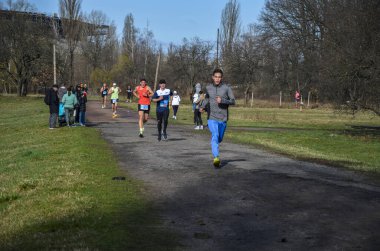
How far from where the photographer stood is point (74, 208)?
22.5 feet

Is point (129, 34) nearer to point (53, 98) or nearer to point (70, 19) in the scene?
point (70, 19)

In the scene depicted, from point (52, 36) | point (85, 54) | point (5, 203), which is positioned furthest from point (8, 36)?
point (5, 203)

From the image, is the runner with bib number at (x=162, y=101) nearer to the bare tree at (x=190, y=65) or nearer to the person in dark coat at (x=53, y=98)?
the person in dark coat at (x=53, y=98)

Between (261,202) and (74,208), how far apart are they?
2.58 meters

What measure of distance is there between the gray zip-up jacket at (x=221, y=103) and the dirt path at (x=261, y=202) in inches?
42.8

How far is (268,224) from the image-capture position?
6.09m

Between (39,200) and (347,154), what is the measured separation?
38.5 feet

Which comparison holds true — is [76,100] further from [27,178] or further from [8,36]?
[8,36]

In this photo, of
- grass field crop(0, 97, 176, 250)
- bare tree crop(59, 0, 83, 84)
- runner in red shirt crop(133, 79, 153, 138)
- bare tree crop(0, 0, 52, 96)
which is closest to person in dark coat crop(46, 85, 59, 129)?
runner in red shirt crop(133, 79, 153, 138)

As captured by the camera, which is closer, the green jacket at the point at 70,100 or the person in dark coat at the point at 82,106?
the green jacket at the point at 70,100

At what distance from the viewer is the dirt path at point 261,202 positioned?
5.48 meters

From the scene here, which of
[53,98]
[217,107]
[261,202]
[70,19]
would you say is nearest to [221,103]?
[217,107]

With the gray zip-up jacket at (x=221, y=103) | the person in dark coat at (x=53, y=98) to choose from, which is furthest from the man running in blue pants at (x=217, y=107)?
the person in dark coat at (x=53, y=98)

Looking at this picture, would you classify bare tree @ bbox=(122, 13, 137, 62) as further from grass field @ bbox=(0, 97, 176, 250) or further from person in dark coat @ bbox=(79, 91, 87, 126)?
grass field @ bbox=(0, 97, 176, 250)
